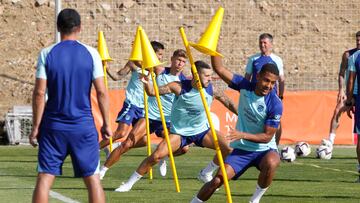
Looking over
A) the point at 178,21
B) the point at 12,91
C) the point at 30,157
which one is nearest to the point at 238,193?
the point at 30,157

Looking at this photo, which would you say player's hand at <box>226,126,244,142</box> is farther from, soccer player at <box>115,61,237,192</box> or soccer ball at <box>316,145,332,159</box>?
soccer ball at <box>316,145,332,159</box>

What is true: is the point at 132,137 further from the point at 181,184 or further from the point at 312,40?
the point at 312,40

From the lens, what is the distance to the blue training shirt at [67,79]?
36.1 ft

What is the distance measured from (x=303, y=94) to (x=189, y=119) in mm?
11956

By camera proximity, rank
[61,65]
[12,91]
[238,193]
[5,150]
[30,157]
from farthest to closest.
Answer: [12,91] → [5,150] → [30,157] → [238,193] → [61,65]

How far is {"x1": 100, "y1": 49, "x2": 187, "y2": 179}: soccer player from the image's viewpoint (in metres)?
16.5

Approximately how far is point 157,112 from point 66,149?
23.8 feet

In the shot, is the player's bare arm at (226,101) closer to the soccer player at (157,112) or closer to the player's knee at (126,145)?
the soccer player at (157,112)

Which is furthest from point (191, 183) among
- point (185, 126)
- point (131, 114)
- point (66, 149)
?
point (66, 149)

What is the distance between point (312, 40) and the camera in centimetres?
3866

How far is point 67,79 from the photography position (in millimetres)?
11016

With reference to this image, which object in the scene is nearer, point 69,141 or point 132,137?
point 69,141

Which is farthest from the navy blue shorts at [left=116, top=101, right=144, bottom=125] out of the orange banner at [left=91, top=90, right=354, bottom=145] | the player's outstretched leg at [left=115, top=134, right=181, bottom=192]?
the orange banner at [left=91, top=90, right=354, bottom=145]

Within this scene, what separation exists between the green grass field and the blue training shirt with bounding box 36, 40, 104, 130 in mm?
3505
